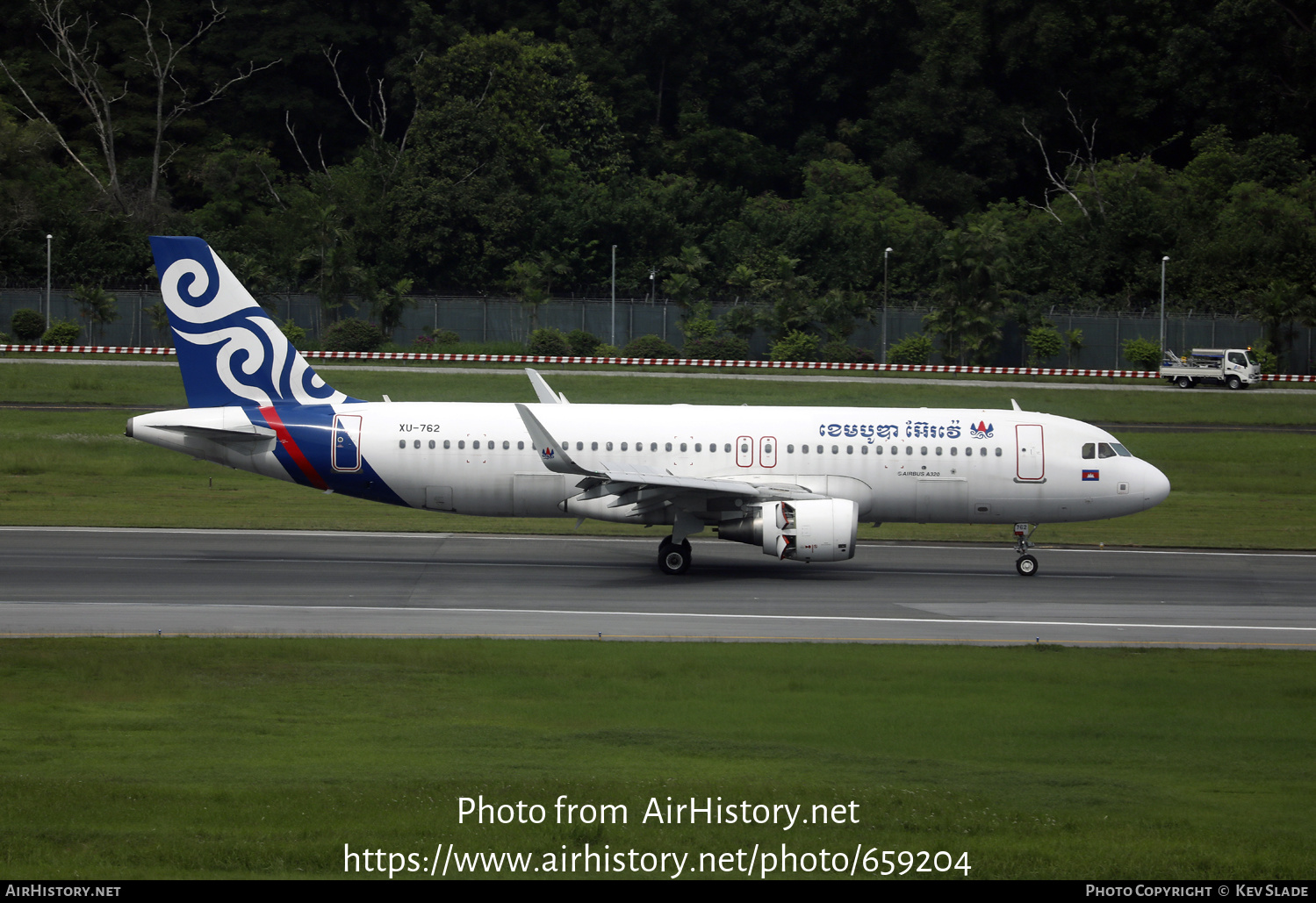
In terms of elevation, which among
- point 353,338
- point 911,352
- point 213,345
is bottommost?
point 213,345

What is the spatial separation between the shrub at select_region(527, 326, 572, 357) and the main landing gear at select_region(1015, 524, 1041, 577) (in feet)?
164

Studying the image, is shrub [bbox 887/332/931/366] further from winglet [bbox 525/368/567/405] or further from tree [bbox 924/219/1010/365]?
winglet [bbox 525/368/567/405]

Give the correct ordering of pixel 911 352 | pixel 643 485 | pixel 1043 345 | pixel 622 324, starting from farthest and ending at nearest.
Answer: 1. pixel 622 324
2. pixel 1043 345
3. pixel 911 352
4. pixel 643 485

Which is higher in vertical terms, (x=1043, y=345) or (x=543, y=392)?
(x=1043, y=345)

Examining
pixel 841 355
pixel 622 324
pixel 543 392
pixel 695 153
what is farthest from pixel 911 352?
pixel 543 392

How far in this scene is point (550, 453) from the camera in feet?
94.9

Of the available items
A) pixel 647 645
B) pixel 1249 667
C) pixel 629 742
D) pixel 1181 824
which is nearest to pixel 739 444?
pixel 647 645

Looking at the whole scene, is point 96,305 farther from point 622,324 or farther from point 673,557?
point 673,557

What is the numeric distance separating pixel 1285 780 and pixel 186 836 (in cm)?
1158

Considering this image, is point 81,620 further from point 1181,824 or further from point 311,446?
point 1181,824

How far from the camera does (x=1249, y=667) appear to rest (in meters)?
21.9

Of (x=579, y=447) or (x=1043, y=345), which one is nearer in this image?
(x=579, y=447)

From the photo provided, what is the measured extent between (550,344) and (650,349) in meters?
5.91

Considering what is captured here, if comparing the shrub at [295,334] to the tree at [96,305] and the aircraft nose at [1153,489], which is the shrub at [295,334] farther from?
the aircraft nose at [1153,489]
